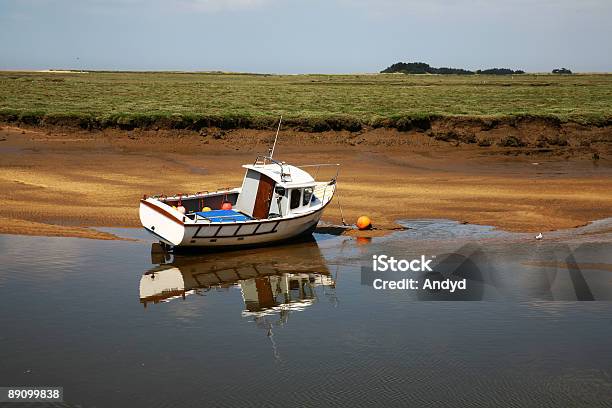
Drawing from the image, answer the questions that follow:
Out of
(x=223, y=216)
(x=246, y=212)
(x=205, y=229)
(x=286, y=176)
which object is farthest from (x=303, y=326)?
(x=246, y=212)

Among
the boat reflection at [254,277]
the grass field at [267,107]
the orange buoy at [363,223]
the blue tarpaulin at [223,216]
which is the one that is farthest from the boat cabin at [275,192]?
the grass field at [267,107]

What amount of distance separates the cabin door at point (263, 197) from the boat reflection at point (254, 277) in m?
1.25

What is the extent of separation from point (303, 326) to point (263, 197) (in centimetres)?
830

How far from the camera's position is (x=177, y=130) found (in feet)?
164

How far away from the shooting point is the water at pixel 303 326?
1555 centimetres

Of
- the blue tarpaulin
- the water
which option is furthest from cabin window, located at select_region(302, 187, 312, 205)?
the blue tarpaulin

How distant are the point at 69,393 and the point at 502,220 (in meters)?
19.2

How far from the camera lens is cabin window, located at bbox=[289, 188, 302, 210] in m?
26.6

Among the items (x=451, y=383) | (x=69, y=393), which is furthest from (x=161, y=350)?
(x=451, y=383)

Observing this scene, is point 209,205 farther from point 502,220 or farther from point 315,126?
point 315,126

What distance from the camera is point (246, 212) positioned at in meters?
27.3

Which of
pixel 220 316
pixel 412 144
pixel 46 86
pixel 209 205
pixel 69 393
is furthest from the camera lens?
pixel 46 86

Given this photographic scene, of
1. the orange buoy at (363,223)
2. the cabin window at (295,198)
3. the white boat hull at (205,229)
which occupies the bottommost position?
the orange buoy at (363,223)

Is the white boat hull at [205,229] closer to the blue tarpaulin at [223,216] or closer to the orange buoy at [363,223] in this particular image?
the blue tarpaulin at [223,216]
